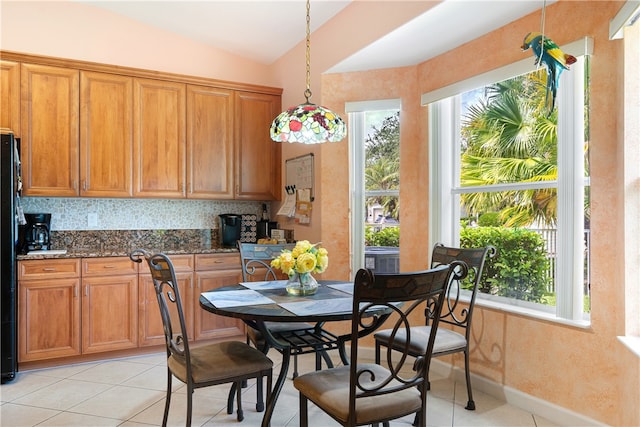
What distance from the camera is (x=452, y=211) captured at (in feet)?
10.9

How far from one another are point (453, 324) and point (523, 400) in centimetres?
59

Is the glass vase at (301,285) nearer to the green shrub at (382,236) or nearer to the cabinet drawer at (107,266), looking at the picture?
the green shrub at (382,236)

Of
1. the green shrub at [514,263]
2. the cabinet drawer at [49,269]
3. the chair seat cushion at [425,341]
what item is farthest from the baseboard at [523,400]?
the cabinet drawer at [49,269]

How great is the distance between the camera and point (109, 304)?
11.5 ft

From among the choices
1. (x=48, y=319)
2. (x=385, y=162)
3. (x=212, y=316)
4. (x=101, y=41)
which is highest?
(x=101, y=41)

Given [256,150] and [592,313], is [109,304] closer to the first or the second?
[256,150]

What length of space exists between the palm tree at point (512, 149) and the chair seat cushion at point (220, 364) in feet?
6.20

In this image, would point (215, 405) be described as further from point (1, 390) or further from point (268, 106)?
point (268, 106)

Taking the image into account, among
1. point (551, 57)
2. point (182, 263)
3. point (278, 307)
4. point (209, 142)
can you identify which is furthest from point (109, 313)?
point (551, 57)

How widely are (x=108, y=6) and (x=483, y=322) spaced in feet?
13.3

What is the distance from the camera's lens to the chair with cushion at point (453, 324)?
2568 mm

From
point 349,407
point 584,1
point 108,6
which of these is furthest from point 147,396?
point 584,1

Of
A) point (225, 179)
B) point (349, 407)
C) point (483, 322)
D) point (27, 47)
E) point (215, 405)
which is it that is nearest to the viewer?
point (349, 407)

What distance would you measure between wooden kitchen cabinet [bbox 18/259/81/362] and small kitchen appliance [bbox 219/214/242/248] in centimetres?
132
